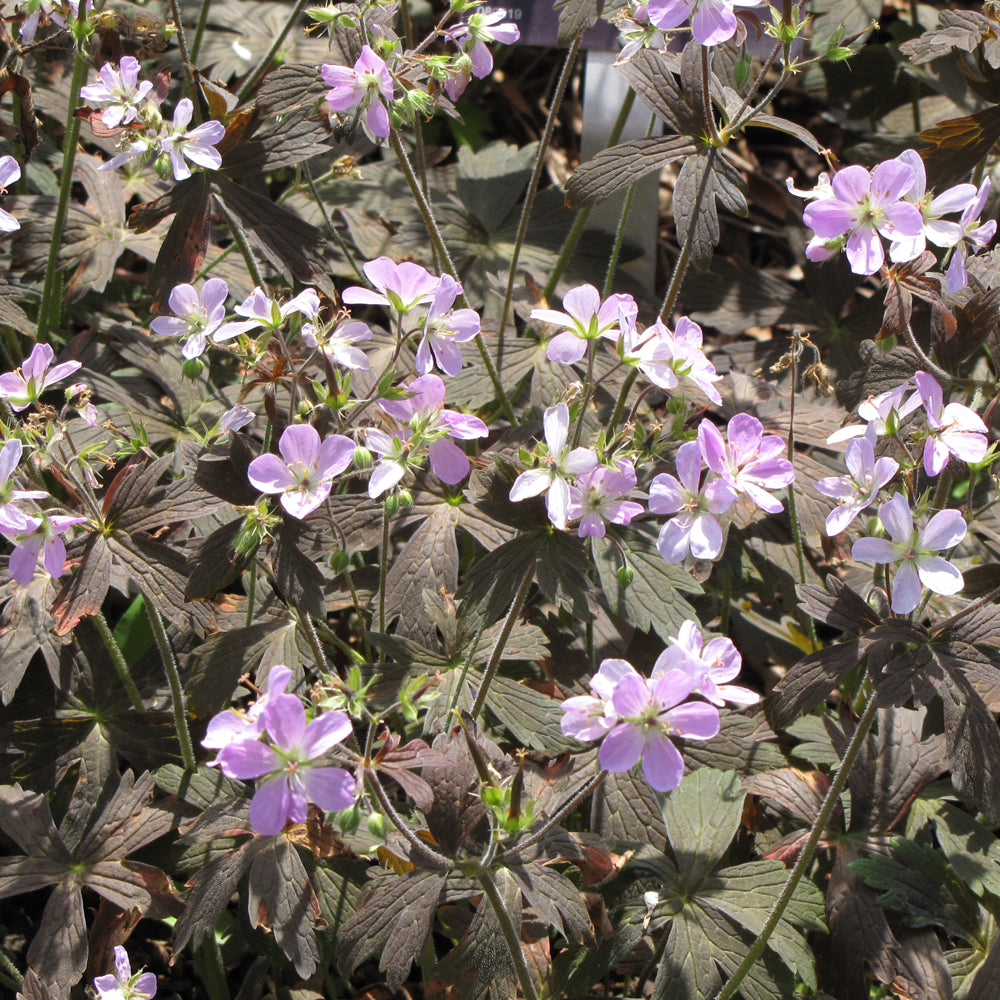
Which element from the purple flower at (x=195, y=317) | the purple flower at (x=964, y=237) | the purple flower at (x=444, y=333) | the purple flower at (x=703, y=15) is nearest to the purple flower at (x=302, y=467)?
the purple flower at (x=444, y=333)

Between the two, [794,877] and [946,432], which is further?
[794,877]

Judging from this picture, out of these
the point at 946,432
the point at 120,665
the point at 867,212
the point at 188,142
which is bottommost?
the point at 120,665

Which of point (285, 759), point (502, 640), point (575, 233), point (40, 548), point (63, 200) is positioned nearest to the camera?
point (285, 759)

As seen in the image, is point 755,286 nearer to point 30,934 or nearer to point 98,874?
point 98,874

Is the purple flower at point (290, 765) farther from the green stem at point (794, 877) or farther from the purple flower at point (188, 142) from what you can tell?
the purple flower at point (188, 142)

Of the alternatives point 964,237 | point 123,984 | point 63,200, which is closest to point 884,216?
point 964,237

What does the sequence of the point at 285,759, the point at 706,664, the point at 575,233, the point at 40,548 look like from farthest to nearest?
the point at 575,233 → the point at 40,548 → the point at 706,664 → the point at 285,759

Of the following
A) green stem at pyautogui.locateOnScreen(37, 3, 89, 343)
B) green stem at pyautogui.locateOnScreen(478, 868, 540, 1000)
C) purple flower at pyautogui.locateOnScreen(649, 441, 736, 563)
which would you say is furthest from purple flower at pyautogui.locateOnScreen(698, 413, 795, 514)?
green stem at pyautogui.locateOnScreen(37, 3, 89, 343)

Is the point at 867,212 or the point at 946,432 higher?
the point at 867,212

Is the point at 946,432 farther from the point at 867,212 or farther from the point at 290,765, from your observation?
the point at 290,765
